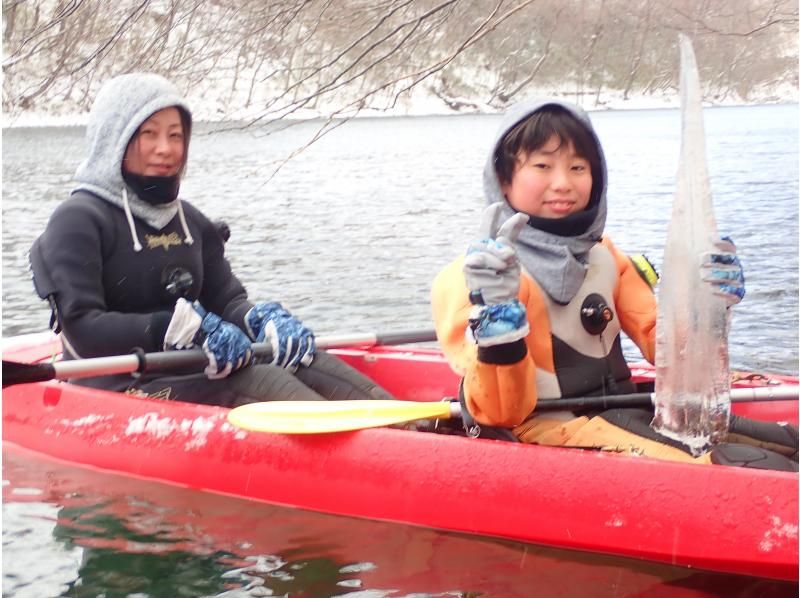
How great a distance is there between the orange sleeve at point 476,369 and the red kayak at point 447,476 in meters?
0.23

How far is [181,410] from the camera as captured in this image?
4.52 meters

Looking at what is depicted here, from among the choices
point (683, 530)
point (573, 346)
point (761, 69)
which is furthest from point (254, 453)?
point (761, 69)

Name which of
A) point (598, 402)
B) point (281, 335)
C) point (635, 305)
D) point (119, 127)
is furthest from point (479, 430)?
point (119, 127)

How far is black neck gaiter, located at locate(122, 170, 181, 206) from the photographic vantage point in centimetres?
460

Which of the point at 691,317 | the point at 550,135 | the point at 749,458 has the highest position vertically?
the point at 550,135

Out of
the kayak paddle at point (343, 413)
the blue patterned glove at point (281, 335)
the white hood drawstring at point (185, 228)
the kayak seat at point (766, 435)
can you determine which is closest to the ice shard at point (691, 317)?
the kayak seat at point (766, 435)

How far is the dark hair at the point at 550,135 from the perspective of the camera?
11.9 ft

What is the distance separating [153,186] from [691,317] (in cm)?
224

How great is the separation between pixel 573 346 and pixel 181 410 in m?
1.63

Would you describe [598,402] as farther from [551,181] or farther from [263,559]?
[263,559]

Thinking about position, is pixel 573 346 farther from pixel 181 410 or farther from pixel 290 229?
pixel 290 229

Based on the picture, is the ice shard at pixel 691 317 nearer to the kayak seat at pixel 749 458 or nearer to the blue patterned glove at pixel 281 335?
the kayak seat at pixel 749 458

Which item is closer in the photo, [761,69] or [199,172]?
[761,69]

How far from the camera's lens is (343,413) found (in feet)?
13.9
